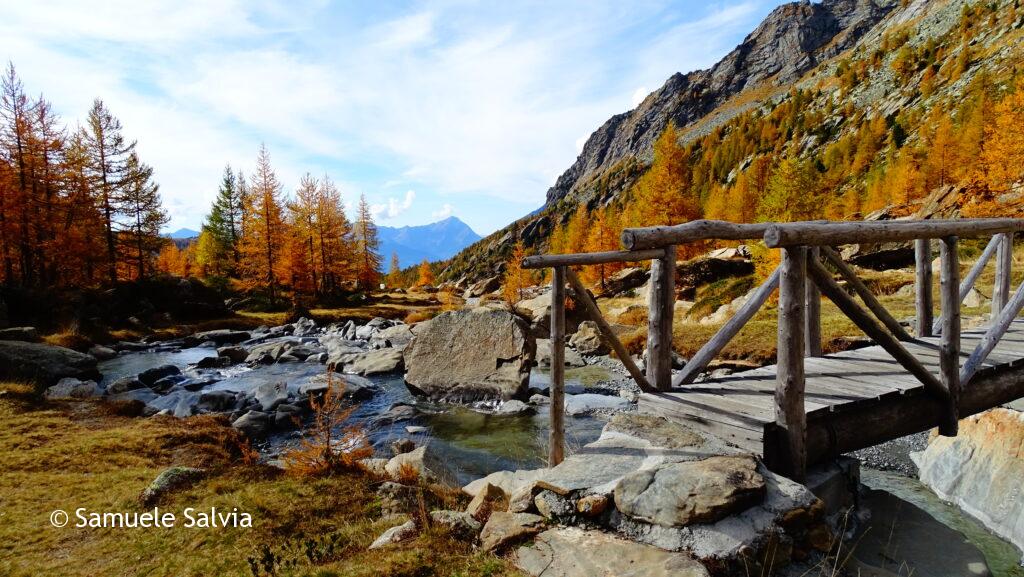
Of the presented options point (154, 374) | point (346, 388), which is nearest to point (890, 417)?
point (346, 388)

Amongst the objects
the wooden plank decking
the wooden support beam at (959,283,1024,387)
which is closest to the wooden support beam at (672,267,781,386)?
the wooden plank decking

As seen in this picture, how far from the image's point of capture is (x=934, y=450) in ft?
28.4

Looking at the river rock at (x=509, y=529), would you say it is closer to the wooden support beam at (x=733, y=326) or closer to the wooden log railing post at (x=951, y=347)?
the wooden support beam at (x=733, y=326)

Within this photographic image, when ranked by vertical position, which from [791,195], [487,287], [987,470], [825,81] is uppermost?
[825,81]

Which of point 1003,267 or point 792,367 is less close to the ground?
point 1003,267

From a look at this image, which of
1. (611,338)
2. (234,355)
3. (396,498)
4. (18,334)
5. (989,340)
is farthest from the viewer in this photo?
(234,355)

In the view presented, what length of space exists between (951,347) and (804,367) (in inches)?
75.7

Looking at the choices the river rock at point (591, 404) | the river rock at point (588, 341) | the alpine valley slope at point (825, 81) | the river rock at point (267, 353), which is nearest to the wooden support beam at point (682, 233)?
the river rock at point (591, 404)

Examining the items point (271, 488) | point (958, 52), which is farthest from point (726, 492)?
point (958, 52)

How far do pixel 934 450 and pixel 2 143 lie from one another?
44.7 metres

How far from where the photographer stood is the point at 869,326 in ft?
16.8

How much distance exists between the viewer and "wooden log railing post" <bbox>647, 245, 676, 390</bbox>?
5.76 m

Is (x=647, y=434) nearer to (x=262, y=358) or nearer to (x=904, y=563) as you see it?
(x=904, y=563)

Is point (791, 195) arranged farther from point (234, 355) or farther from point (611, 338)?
point (234, 355)
